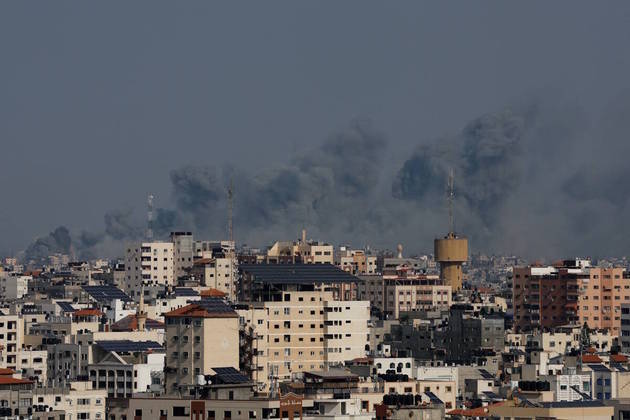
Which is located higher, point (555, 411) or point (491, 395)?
point (491, 395)

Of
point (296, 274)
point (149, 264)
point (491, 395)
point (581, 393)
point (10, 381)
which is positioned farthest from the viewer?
point (149, 264)

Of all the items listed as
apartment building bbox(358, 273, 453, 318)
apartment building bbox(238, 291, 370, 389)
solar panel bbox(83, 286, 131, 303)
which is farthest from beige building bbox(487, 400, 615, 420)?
apartment building bbox(358, 273, 453, 318)

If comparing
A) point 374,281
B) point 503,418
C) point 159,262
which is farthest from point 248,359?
point 159,262

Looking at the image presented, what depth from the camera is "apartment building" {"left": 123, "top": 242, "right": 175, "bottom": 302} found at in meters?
167

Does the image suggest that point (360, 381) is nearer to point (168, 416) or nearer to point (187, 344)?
point (187, 344)

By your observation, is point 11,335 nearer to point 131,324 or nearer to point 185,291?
point 131,324

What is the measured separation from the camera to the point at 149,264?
170 m

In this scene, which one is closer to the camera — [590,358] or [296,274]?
[590,358]

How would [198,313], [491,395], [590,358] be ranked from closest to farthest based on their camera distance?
[198,313] → [491,395] → [590,358]

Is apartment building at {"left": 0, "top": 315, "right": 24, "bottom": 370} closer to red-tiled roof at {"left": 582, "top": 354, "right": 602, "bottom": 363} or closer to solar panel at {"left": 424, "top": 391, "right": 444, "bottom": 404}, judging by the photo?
red-tiled roof at {"left": 582, "top": 354, "right": 602, "bottom": 363}

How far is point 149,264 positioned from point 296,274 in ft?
211

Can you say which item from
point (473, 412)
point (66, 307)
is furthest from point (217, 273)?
point (473, 412)

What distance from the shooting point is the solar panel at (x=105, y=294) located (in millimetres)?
132250

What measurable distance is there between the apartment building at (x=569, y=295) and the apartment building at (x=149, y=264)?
31.1 m
